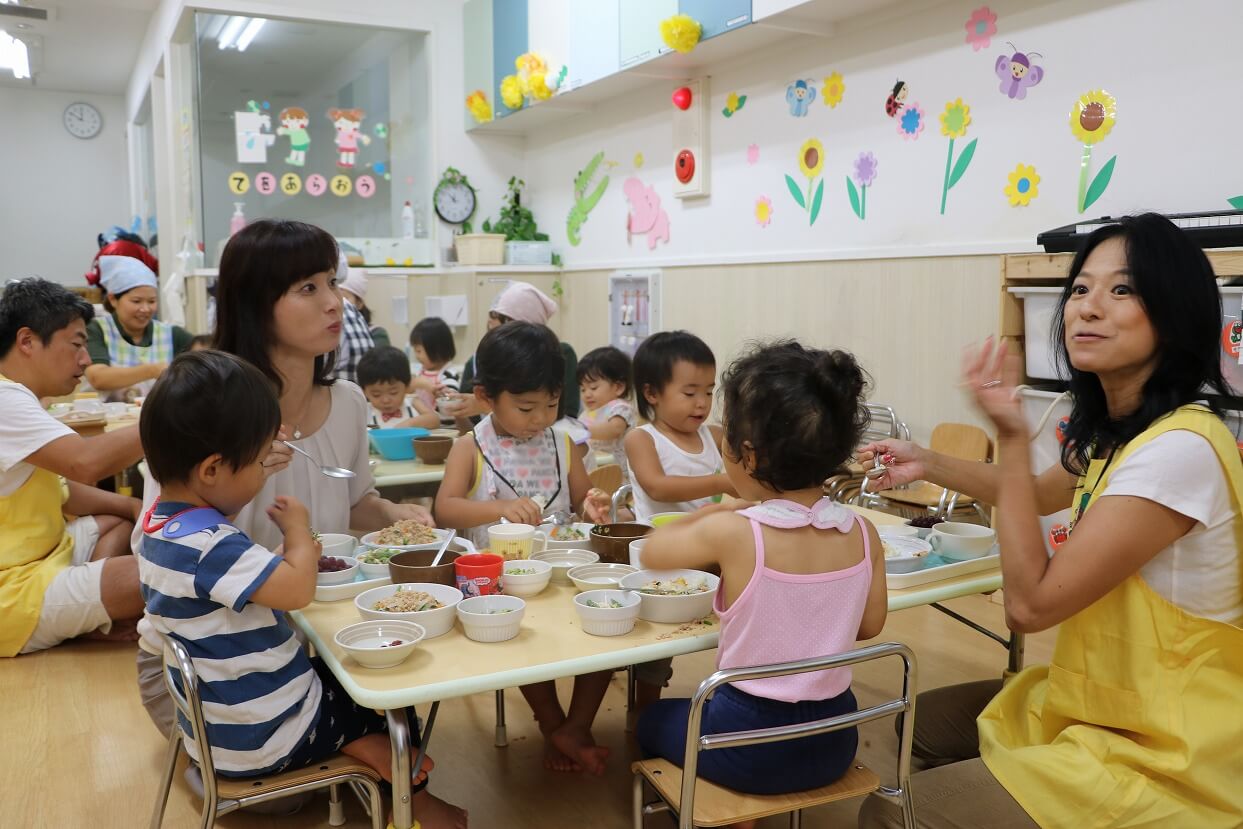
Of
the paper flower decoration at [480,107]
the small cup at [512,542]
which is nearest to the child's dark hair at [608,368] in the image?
the small cup at [512,542]

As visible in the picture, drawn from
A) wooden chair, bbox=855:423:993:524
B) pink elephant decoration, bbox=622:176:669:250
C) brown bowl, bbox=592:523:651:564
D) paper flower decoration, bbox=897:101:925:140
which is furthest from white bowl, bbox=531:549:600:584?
pink elephant decoration, bbox=622:176:669:250

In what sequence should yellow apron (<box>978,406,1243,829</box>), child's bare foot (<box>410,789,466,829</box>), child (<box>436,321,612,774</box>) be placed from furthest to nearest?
child (<box>436,321,612,774</box>)
child's bare foot (<box>410,789,466,829</box>)
yellow apron (<box>978,406,1243,829</box>)

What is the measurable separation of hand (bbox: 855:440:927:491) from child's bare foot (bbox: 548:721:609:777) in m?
1.00

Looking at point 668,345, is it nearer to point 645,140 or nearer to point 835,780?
point 835,780

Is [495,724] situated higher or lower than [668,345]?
lower

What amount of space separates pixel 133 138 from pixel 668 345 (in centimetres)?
1099

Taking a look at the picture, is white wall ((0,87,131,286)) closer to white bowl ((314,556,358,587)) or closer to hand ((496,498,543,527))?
hand ((496,498,543,527))

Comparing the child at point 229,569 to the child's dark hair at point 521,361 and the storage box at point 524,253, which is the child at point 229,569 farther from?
the storage box at point 524,253

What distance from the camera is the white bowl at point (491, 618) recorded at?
1616mm

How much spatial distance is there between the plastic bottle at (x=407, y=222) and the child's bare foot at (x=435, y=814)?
5845mm

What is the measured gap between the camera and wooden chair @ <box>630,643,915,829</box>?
146 cm

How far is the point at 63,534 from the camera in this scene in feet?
11.2

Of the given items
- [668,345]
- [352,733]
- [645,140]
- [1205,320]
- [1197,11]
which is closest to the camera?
[1205,320]

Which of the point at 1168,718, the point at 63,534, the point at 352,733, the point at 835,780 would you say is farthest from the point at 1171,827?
the point at 63,534
